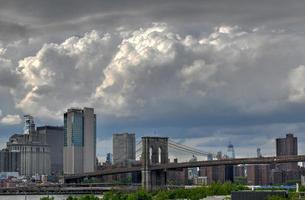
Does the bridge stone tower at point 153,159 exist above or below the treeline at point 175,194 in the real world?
above

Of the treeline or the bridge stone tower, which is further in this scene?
the bridge stone tower

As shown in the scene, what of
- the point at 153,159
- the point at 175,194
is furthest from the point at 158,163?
the point at 175,194

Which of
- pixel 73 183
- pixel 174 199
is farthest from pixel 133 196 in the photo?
pixel 73 183

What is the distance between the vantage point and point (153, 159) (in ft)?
531

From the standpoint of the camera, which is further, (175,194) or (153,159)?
(153,159)

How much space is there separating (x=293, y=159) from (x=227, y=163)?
1339cm

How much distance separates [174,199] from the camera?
356 ft

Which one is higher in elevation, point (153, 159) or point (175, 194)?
point (153, 159)

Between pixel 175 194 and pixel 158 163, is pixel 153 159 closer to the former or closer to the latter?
pixel 158 163

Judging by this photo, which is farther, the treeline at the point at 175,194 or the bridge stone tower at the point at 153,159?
the bridge stone tower at the point at 153,159

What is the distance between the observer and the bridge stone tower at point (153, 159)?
492 feet

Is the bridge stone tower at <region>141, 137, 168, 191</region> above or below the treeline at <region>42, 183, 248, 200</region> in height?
above

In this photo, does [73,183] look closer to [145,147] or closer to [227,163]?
[145,147]

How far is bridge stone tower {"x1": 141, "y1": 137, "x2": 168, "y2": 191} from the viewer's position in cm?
14991
